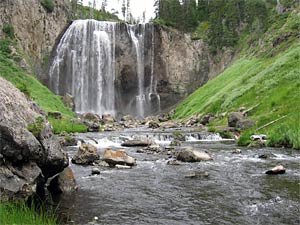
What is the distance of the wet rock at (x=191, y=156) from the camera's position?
23766mm

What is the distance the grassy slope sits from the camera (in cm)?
3251

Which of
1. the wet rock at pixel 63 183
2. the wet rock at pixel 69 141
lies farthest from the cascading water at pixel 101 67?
the wet rock at pixel 63 183

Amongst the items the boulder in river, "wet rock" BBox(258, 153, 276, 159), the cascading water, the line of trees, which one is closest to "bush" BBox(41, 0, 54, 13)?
the cascading water

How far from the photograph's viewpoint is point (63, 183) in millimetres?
15742

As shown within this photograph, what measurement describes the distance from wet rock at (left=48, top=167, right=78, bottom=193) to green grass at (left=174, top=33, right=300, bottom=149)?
57.8 ft

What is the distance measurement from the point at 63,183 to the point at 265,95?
127 feet

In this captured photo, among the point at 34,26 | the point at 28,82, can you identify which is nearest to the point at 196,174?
the point at 28,82

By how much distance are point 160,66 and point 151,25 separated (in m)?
10.3

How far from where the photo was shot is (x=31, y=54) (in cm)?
8338

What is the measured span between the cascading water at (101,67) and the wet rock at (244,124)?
49397mm

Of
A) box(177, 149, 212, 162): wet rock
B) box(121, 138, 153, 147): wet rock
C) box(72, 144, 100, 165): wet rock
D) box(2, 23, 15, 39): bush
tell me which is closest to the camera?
box(72, 144, 100, 165): wet rock

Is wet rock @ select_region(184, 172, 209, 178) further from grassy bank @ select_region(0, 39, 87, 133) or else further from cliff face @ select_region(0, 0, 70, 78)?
cliff face @ select_region(0, 0, 70, 78)

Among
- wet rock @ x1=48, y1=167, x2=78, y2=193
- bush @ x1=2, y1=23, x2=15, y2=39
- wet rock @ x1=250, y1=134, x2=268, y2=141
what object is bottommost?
wet rock @ x1=250, y1=134, x2=268, y2=141

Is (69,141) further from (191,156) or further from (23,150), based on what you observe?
(23,150)
